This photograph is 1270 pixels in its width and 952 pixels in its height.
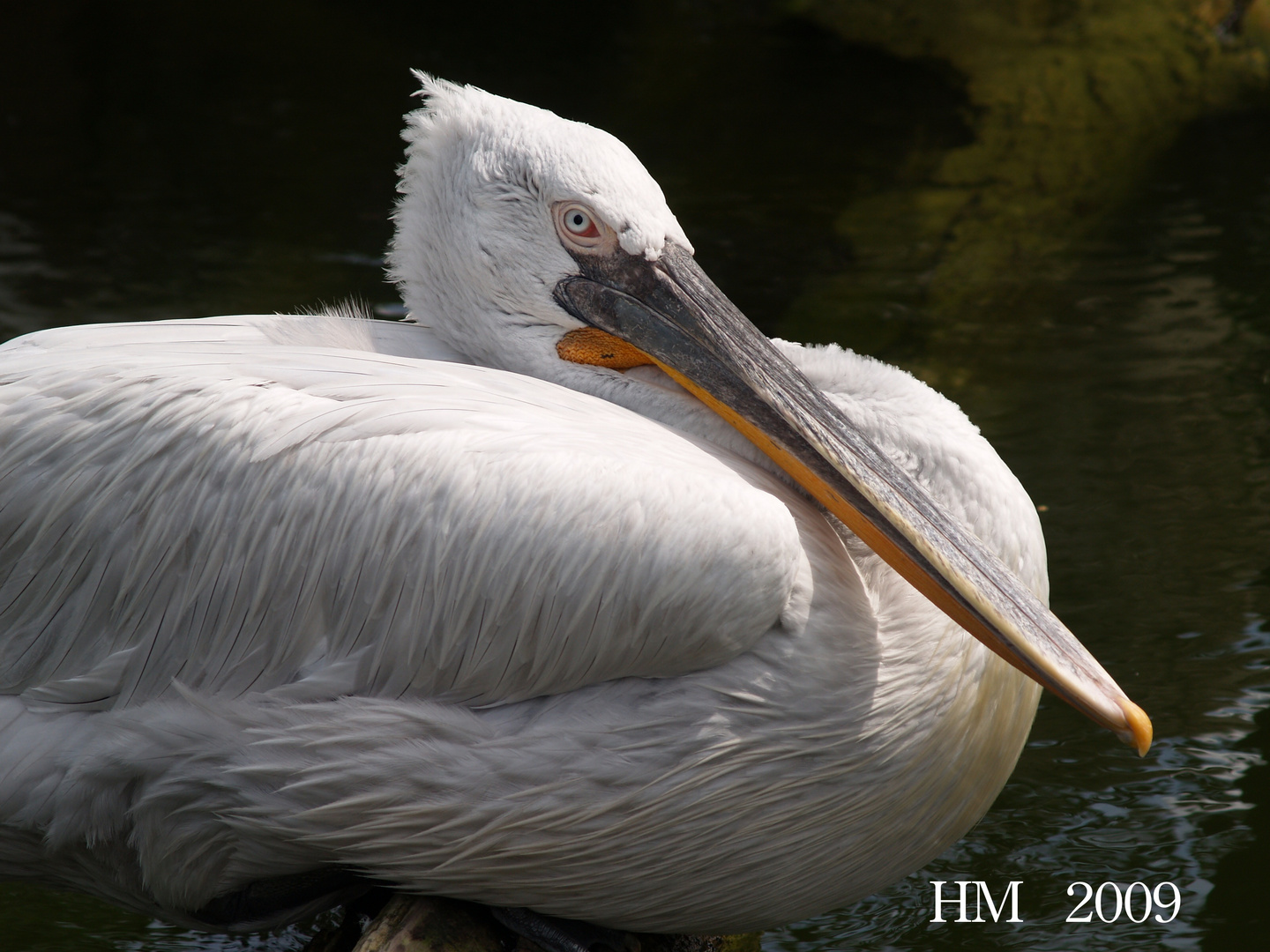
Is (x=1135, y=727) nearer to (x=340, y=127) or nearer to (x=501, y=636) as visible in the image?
(x=501, y=636)

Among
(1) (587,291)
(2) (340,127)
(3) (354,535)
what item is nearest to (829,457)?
(1) (587,291)

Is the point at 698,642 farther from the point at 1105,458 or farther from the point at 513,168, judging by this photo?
the point at 1105,458

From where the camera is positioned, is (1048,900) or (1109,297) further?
(1109,297)

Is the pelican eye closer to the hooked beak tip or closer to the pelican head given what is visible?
the pelican head

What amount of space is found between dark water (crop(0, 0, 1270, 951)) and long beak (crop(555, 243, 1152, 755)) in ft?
3.28

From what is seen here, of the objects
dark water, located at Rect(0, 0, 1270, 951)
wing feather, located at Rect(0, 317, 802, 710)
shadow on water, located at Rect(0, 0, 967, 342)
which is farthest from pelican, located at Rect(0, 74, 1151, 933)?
shadow on water, located at Rect(0, 0, 967, 342)

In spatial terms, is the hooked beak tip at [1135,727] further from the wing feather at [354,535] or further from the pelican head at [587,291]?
the wing feather at [354,535]

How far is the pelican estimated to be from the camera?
2.22 m

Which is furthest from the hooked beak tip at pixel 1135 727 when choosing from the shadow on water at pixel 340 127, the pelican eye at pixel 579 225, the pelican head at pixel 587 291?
the shadow on water at pixel 340 127

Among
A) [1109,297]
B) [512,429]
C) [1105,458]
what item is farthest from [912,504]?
[1109,297]

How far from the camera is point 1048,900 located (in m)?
3.09

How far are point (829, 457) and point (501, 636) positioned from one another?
659mm

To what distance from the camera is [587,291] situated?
8.70 ft

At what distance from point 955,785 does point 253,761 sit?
4.02 feet
